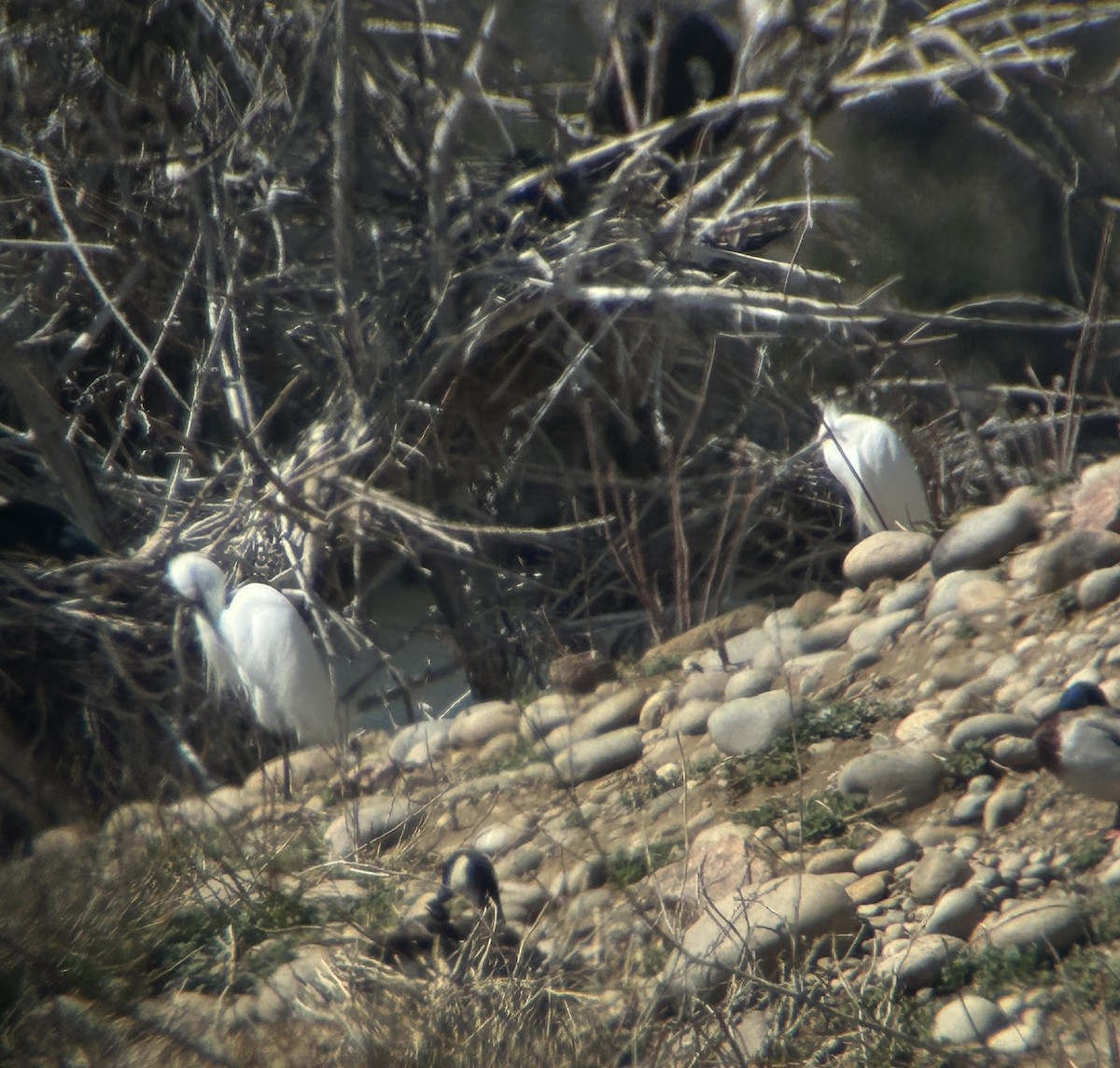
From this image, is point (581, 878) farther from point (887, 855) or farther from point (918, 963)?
point (918, 963)

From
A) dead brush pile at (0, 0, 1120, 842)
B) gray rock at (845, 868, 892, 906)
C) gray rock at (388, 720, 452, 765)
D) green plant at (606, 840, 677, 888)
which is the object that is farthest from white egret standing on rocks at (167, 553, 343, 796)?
gray rock at (845, 868, 892, 906)

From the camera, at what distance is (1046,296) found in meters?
6.08

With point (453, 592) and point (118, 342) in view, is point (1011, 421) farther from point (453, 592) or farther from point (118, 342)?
point (118, 342)

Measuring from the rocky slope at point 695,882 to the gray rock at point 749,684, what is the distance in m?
0.01

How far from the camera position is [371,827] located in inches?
122

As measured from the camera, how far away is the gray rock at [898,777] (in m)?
2.60

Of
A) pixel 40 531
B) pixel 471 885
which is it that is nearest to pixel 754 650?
pixel 471 885

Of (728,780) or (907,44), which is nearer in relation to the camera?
(728,780)

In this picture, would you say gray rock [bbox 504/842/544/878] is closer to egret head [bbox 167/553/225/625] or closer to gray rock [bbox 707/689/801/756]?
gray rock [bbox 707/689/801/756]

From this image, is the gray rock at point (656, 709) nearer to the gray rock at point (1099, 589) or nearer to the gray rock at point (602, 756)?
the gray rock at point (602, 756)

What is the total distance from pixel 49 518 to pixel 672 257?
299cm

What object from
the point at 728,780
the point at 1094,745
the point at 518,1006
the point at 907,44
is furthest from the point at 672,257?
the point at 518,1006

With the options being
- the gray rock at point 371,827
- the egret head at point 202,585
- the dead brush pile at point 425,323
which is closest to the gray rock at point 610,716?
the gray rock at point 371,827

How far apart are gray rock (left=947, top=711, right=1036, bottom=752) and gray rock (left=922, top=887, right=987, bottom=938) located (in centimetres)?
46
